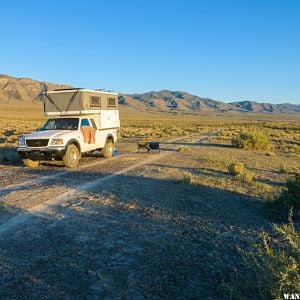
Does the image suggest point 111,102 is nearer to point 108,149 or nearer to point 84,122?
point 108,149

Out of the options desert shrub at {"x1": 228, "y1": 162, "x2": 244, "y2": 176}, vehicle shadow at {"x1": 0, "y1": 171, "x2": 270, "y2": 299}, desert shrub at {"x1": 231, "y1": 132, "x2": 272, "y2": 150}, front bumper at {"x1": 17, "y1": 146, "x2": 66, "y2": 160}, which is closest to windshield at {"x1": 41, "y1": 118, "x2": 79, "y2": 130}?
front bumper at {"x1": 17, "y1": 146, "x2": 66, "y2": 160}

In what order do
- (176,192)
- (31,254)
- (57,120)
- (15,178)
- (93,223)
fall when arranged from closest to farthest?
1. (31,254)
2. (93,223)
3. (176,192)
4. (15,178)
5. (57,120)

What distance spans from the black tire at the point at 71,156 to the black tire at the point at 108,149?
115 inches

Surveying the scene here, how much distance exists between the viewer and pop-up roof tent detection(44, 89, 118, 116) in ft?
53.0

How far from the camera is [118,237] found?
20.6ft

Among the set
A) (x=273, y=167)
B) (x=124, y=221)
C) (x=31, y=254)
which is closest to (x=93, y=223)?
(x=124, y=221)

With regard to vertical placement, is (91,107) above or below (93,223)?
above

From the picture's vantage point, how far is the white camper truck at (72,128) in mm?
14078

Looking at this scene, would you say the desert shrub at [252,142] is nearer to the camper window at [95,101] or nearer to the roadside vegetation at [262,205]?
the roadside vegetation at [262,205]

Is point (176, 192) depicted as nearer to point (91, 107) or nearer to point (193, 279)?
point (193, 279)

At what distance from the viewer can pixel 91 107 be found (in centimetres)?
1672

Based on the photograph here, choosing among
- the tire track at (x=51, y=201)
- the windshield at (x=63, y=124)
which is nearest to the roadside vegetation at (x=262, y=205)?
the tire track at (x=51, y=201)

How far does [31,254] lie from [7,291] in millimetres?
1126

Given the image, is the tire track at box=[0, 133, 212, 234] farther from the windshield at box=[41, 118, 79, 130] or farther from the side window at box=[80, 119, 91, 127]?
the side window at box=[80, 119, 91, 127]
